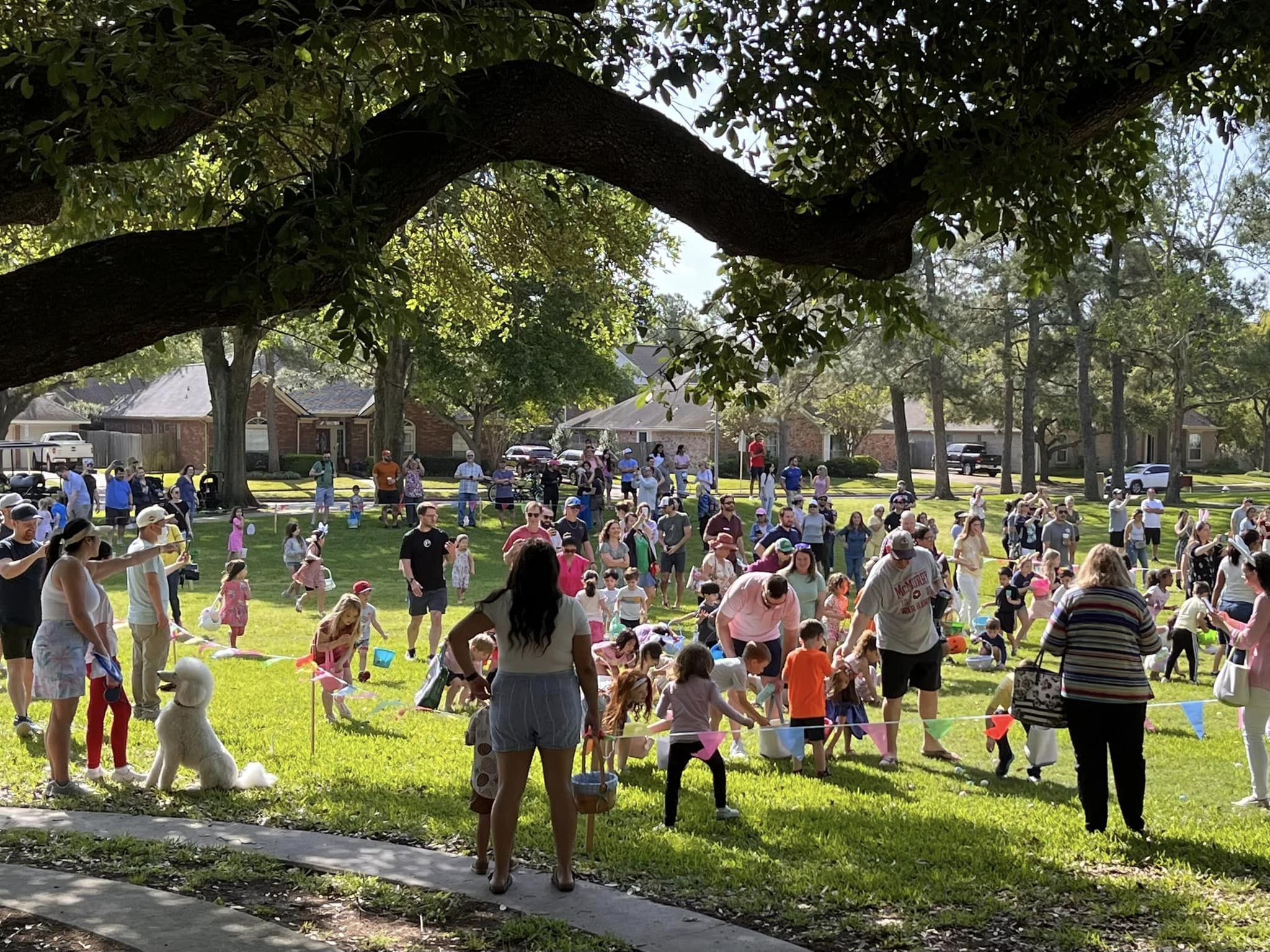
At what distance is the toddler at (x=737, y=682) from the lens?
31.6 ft

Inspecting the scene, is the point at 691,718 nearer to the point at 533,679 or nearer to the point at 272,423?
the point at 533,679

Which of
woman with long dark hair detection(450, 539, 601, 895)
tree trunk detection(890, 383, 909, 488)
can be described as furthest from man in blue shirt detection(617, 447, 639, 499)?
woman with long dark hair detection(450, 539, 601, 895)

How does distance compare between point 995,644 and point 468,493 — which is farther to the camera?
point 468,493

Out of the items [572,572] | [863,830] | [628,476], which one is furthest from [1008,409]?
[863,830]

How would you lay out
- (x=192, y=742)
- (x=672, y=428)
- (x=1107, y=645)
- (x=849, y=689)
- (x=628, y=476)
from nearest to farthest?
(x=1107, y=645), (x=192, y=742), (x=849, y=689), (x=628, y=476), (x=672, y=428)

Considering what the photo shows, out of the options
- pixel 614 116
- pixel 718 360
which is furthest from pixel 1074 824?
pixel 614 116

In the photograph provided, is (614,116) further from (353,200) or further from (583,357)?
(583,357)

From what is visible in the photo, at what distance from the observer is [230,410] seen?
34.9 m

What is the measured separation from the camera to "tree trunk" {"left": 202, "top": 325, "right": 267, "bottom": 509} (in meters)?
34.1

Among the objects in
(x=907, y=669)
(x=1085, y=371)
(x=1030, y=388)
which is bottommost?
(x=907, y=669)

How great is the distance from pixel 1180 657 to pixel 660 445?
24706mm

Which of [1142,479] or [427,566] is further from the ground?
[1142,479]

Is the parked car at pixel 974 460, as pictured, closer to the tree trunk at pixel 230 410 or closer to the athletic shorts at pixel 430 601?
the tree trunk at pixel 230 410

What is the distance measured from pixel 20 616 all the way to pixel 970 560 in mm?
12146
